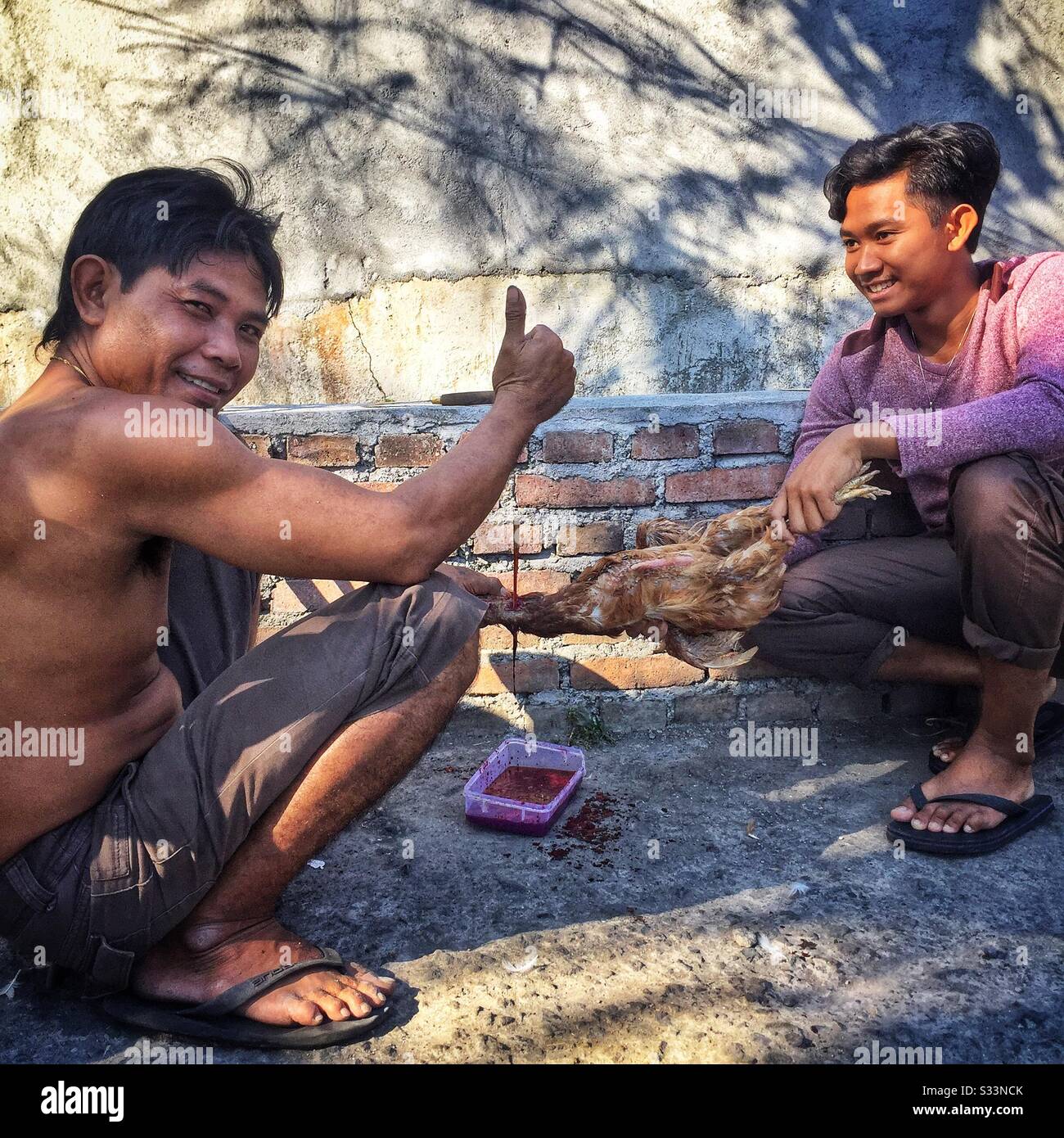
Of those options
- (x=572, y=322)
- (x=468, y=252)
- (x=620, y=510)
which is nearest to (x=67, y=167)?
(x=468, y=252)

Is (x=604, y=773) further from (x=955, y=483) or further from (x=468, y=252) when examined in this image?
(x=468, y=252)

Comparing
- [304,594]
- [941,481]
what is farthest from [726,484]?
[304,594]

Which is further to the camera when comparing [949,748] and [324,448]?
[324,448]

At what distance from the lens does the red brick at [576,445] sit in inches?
118

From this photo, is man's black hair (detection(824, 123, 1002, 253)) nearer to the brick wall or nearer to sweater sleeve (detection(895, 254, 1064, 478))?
sweater sleeve (detection(895, 254, 1064, 478))

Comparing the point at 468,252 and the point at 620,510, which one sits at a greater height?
the point at 468,252

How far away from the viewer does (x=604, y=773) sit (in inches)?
114

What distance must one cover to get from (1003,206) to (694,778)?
374 centimetres

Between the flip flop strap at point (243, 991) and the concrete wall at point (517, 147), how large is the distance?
10.4ft

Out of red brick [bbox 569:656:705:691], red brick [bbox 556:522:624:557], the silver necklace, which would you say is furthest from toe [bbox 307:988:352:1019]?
the silver necklace

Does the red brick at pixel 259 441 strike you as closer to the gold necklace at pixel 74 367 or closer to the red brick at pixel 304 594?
the red brick at pixel 304 594

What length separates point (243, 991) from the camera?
1758 mm

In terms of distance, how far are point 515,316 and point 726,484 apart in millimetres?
1400

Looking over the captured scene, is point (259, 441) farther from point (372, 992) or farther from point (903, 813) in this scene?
point (903, 813)
